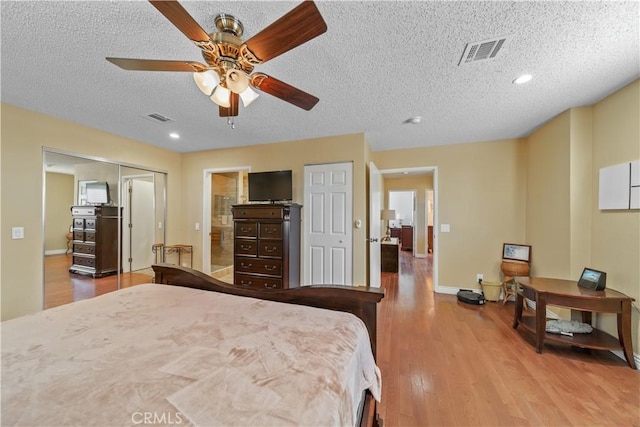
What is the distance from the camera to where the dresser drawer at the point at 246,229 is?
354 cm

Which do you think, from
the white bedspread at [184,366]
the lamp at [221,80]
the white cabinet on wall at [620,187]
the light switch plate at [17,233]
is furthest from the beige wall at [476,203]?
the light switch plate at [17,233]

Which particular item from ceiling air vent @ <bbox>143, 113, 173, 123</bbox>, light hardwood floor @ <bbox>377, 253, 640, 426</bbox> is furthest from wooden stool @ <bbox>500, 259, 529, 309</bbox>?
ceiling air vent @ <bbox>143, 113, 173, 123</bbox>

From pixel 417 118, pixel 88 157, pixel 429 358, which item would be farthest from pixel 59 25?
pixel 429 358

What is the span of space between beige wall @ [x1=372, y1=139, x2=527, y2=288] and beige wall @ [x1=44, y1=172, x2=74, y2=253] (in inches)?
196

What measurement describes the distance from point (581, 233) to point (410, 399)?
104 inches

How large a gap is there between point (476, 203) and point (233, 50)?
4.04 meters

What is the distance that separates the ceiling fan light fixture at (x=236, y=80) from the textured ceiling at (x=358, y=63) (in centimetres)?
37

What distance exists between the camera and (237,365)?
881mm

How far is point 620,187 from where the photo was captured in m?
2.25

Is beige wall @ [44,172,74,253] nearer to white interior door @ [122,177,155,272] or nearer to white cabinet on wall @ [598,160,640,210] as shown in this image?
white interior door @ [122,177,155,272]

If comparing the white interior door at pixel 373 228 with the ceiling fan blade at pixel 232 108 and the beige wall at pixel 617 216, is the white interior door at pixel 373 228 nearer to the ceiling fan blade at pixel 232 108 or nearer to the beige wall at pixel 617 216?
the ceiling fan blade at pixel 232 108

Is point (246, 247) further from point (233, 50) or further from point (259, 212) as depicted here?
point (233, 50)

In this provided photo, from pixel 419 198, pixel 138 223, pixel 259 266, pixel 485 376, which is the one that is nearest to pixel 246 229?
pixel 259 266

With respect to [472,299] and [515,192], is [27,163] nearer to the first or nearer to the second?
[472,299]
